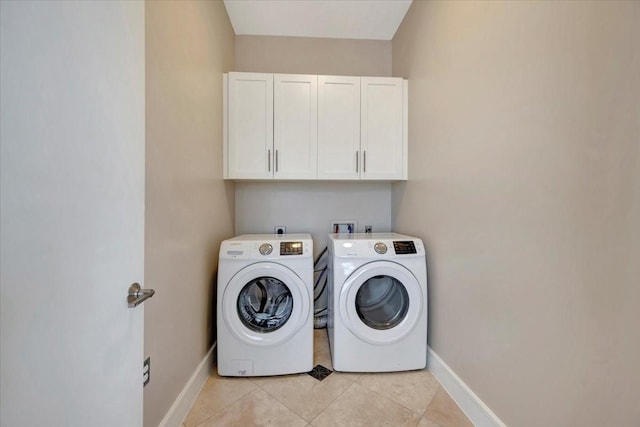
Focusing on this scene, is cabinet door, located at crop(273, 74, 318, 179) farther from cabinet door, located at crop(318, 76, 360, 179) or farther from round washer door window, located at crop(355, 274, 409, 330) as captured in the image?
round washer door window, located at crop(355, 274, 409, 330)

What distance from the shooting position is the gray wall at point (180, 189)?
3.37ft

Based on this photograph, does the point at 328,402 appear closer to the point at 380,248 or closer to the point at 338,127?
the point at 380,248

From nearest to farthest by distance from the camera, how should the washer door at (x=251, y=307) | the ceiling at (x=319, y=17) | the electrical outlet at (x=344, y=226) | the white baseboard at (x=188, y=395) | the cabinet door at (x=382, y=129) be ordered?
1. the white baseboard at (x=188, y=395)
2. the washer door at (x=251, y=307)
3. the ceiling at (x=319, y=17)
4. the cabinet door at (x=382, y=129)
5. the electrical outlet at (x=344, y=226)

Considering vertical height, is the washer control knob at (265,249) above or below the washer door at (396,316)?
above

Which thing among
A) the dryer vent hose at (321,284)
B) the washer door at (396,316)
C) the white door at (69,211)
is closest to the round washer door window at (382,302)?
the washer door at (396,316)

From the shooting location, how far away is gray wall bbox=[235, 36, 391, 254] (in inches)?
89.7

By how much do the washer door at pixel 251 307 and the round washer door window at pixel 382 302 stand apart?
1.28 ft

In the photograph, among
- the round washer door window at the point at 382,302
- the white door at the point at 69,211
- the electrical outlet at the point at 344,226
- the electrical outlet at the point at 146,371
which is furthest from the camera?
the electrical outlet at the point at 344,226

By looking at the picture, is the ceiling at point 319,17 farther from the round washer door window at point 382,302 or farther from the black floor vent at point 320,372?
the black floor vent at point 320,372

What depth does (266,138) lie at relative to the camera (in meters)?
1.97

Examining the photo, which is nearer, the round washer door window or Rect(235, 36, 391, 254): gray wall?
the round washer door window

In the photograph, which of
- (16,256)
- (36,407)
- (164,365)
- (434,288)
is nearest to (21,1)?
(16,256)

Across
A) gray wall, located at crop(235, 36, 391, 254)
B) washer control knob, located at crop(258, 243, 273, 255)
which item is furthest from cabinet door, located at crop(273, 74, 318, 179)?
washer control knob, located at crop(258, 243, 273, 255)

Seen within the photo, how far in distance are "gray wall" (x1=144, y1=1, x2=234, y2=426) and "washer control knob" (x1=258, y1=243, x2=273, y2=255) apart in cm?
35
